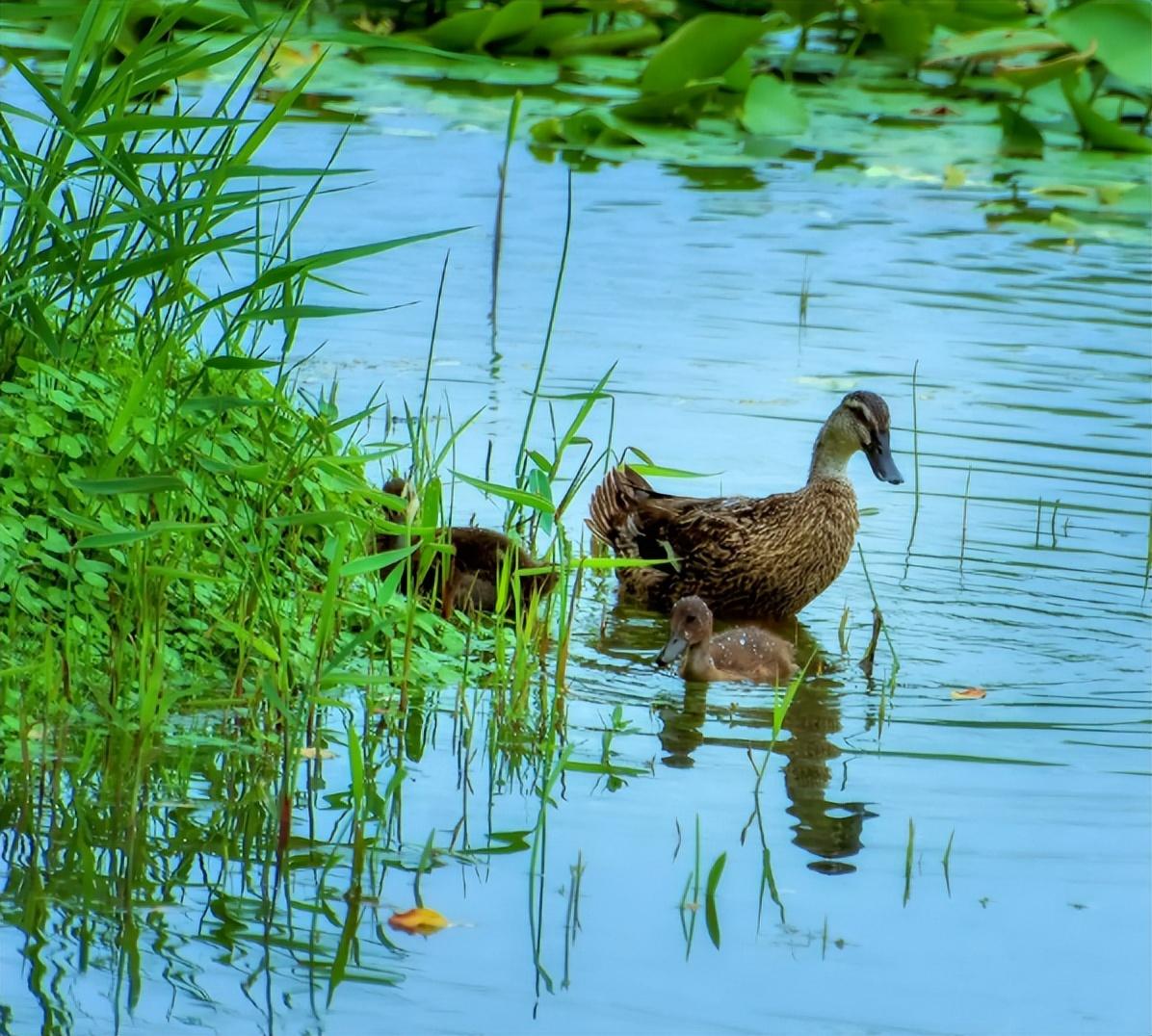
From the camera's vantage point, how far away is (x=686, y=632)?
18.2ft

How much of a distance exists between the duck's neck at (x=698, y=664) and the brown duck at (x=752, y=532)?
815mm

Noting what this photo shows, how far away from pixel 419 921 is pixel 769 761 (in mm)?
1329

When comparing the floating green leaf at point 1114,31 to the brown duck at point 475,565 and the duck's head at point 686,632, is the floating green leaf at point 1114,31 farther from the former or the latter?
the duck's head at point 686,632

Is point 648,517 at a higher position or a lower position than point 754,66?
lower

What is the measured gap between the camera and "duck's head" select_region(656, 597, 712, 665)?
551 centimetres

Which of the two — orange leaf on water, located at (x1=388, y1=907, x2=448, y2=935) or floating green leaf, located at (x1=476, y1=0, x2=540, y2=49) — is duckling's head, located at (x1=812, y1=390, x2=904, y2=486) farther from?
floating green leaf, located at (x1=476, y1=0, x2=540, y2=49)

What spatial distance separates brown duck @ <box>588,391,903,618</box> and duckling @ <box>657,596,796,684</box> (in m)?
0.74

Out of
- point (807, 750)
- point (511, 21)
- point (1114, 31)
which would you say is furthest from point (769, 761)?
point (511, 21)

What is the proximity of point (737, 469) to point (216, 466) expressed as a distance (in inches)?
125

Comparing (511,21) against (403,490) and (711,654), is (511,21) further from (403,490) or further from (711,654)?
(711,654)

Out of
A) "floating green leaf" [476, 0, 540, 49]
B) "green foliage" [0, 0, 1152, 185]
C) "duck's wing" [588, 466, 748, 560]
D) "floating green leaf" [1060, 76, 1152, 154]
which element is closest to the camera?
"duck's wing" [588, 466, 748, 560]

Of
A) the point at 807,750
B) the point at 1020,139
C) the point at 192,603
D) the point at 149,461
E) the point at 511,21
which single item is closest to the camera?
the point at 149,461

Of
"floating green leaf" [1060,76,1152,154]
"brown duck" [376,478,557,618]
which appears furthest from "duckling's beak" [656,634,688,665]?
"floating green leaf" [1060,76,1152,154]

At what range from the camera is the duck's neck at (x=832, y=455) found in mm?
6820
